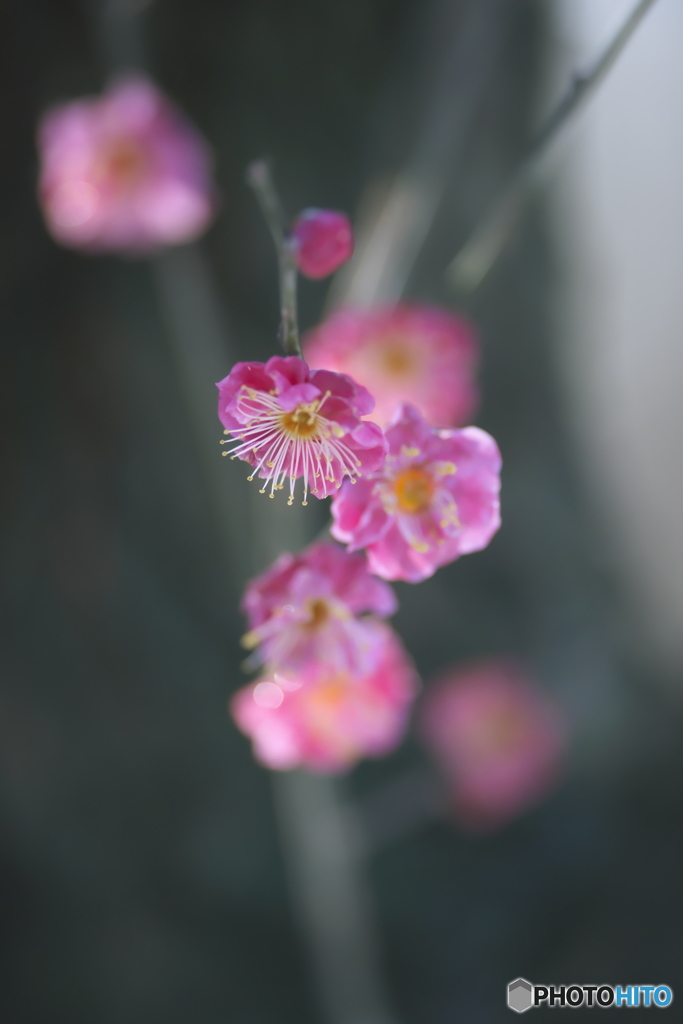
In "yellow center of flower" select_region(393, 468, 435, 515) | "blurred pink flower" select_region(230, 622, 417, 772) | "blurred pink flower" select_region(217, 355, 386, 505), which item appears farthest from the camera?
"blurred pink flower" select_region(230, 622, 417, 772)

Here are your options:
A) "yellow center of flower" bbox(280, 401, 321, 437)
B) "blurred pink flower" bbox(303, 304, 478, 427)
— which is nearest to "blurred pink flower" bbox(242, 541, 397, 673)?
"yellow center of flower" bbox(280, 401, 321, 437)

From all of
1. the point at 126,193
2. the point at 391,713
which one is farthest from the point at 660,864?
the point at 126,193

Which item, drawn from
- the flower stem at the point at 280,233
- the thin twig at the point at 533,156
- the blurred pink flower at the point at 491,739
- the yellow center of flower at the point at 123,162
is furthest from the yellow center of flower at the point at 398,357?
the blurred pink flower at the point at 491,739

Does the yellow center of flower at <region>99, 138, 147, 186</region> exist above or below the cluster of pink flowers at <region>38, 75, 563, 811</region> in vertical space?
above

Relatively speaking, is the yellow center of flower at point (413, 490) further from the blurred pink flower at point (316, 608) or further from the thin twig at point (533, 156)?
the thin twig at point (533, 156)

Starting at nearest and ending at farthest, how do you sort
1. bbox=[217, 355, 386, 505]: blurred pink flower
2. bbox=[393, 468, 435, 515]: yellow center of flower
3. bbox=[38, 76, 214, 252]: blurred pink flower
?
bbox=[217, 355, 386, 505]: blurred pink flower < bbox=[393, 468, 435, 515]: yellow center of flower < bbox=[38, 76, 214, 252]: blurred pink flower

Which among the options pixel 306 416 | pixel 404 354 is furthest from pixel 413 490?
pixel 404 354

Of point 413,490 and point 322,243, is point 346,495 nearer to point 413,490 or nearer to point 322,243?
point 413,490

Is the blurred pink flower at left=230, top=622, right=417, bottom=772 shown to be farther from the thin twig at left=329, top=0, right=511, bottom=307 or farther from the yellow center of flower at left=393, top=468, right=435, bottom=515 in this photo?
the thin twig at left=329, top=0, right=511, bottom=307
